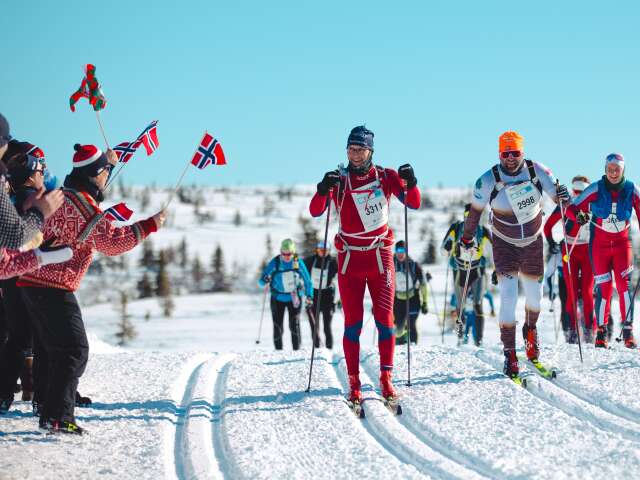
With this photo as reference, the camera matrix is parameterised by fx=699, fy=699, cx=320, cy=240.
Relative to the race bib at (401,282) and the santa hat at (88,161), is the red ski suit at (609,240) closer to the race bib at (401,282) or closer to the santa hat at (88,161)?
the race bib at (401,282)

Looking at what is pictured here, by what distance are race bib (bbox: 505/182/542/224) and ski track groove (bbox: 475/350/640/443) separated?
1622 millimetres

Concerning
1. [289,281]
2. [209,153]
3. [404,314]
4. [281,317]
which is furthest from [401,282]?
[209,153]

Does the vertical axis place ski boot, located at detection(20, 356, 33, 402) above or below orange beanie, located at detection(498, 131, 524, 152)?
below

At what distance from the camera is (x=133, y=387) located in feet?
24.1

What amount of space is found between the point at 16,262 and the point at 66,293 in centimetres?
96

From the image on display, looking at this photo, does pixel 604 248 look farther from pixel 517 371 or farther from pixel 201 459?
pixel 201 459

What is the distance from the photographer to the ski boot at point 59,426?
5.41m

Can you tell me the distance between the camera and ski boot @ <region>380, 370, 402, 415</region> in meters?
6.09

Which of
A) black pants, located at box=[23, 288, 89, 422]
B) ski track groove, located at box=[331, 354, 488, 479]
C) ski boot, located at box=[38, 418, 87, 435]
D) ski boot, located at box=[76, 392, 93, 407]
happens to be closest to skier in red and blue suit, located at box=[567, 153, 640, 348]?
ski track groove, located at box=[331, 354, 488, 479]

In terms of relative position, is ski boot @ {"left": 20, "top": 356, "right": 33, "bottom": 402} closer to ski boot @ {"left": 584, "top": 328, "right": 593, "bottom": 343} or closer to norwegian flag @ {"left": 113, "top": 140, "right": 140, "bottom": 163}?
norwegian flag @ {"left": 113, "top": 140, "right": 140, "bottom": 163}

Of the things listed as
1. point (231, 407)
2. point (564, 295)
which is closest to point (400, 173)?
point (231, 407)

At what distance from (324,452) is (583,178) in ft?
27.7

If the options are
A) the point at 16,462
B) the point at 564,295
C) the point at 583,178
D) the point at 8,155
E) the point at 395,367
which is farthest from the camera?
the point at 564,295

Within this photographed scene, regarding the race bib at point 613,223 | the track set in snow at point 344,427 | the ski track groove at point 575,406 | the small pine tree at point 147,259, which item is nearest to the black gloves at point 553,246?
the race bib at point 613,223
